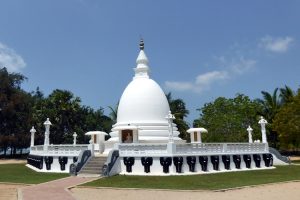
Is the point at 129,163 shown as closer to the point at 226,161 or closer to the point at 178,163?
the point at 178,163

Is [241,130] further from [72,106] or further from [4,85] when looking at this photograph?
[4,85]

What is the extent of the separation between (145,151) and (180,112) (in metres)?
30.9

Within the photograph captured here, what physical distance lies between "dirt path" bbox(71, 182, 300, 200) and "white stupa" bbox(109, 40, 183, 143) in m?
13.7

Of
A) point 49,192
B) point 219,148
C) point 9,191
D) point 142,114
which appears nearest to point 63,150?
point 142,114

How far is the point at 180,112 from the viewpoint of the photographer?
55.4 meters

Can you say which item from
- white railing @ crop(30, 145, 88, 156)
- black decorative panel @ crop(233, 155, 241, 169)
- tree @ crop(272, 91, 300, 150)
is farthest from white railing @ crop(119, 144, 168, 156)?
tree @ crop(272, 91, 300, 150)

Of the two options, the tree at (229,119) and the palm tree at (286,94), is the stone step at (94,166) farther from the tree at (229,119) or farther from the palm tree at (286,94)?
the palm tree at (286,94)

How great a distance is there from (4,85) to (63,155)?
98.0 ft

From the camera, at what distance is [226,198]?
1438 cm

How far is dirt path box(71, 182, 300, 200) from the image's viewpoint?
14.7 m

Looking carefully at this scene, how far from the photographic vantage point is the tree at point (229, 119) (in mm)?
44656

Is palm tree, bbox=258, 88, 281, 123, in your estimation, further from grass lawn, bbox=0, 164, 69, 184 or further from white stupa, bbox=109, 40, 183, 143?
grass lawn, bbox=0, 164, 69, 184

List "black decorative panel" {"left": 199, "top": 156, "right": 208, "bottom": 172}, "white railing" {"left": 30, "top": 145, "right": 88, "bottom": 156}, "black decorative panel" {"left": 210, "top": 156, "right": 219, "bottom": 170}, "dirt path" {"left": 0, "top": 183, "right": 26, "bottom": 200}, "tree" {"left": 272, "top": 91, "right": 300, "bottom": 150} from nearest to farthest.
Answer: "dirt path" {"left": 0, "top": 183, "right": 26, "bottom": 200}, "black decorative panel" {"left": 199, "top": 156, "right": 208, "bottom": 172}, "black decorative panel" {"left": 210, "top": 156, "right": 219, "bottom": 170}, "white railing" {"left": 30, "top": 145, "right": 88, "bottom": 156}, "tree" {"left": 272, "top": 91, "right": 300, "bottom": 150}

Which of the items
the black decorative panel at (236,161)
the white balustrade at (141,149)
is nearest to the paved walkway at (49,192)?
the white balustrade at (141,149)
